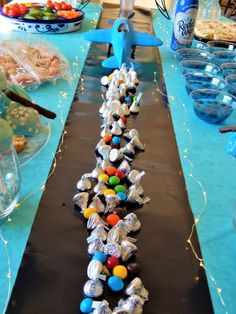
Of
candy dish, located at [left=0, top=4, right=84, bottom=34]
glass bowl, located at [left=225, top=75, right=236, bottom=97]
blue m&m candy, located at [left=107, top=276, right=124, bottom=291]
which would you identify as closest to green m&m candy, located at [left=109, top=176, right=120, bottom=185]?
blue m&m candy, located at [left=107, top=276, right=124, bottom=291]

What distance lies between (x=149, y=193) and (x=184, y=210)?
7cm

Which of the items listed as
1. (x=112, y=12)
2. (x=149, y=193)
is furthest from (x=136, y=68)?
(x=112, y=12)

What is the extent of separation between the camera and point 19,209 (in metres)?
0.56

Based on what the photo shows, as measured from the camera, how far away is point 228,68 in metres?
1.11

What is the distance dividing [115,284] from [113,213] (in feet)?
0.43

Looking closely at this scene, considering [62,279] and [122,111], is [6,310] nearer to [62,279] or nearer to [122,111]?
[62,279]

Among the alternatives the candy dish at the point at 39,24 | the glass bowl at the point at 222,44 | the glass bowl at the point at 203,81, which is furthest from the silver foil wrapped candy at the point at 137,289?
the candy dish at the point at 39,24

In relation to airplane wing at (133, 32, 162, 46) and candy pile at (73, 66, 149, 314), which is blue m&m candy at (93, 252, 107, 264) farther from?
airplane wing at (133, 32, 162, 46)

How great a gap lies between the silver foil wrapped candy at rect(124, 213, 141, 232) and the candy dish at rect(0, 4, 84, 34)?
43.1 inches

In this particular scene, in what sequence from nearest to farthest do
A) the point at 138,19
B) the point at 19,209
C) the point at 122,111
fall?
the point at 19,209
the point at 122,111
the point at 138,19

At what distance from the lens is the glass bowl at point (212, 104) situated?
0.89 metres

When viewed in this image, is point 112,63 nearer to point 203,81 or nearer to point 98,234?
point 203,81

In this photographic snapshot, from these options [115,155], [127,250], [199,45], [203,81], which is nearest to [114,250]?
[127,250]

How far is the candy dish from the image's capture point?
1.38m
